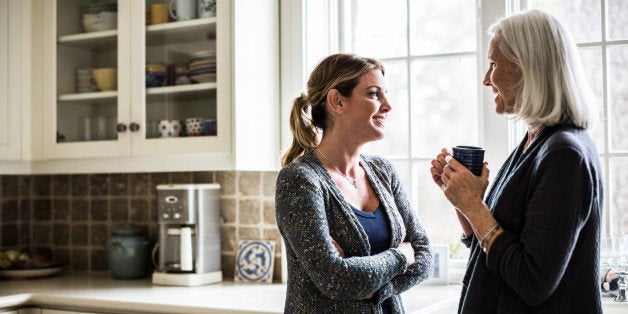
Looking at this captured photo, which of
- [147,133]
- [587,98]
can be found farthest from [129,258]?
[587,98]

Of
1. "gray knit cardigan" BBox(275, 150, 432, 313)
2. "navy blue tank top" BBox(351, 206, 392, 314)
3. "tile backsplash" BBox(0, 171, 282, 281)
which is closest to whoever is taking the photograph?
"gray knit cardigan" BBox(275, 150, 432, 313)

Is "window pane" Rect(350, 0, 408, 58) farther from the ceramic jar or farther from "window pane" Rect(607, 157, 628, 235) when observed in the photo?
the ceramic jar

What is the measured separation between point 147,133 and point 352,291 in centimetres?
147

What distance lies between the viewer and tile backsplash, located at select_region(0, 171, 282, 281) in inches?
126

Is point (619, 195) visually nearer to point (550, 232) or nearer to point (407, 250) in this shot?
point (407, 250)

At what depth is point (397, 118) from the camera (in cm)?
305

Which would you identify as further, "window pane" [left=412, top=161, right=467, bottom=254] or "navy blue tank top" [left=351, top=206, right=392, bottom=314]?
"window pane" [left=412, top=161, right=467, bottom=254]

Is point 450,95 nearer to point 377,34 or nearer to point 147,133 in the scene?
point 377,34

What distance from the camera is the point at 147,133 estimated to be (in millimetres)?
2996

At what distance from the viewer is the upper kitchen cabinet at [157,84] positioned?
2.84 m

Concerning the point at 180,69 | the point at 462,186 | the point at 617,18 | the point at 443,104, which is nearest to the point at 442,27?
the point at 443,104

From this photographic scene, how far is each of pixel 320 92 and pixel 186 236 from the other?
1183mm

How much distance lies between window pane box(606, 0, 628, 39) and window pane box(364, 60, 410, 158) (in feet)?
2.57

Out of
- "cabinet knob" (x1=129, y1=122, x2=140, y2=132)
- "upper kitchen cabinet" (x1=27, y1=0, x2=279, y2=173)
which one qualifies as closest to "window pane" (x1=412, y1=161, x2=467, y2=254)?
"upper kitchen cabinet" (x1=27, y1=0, x2=279, y2=173)
